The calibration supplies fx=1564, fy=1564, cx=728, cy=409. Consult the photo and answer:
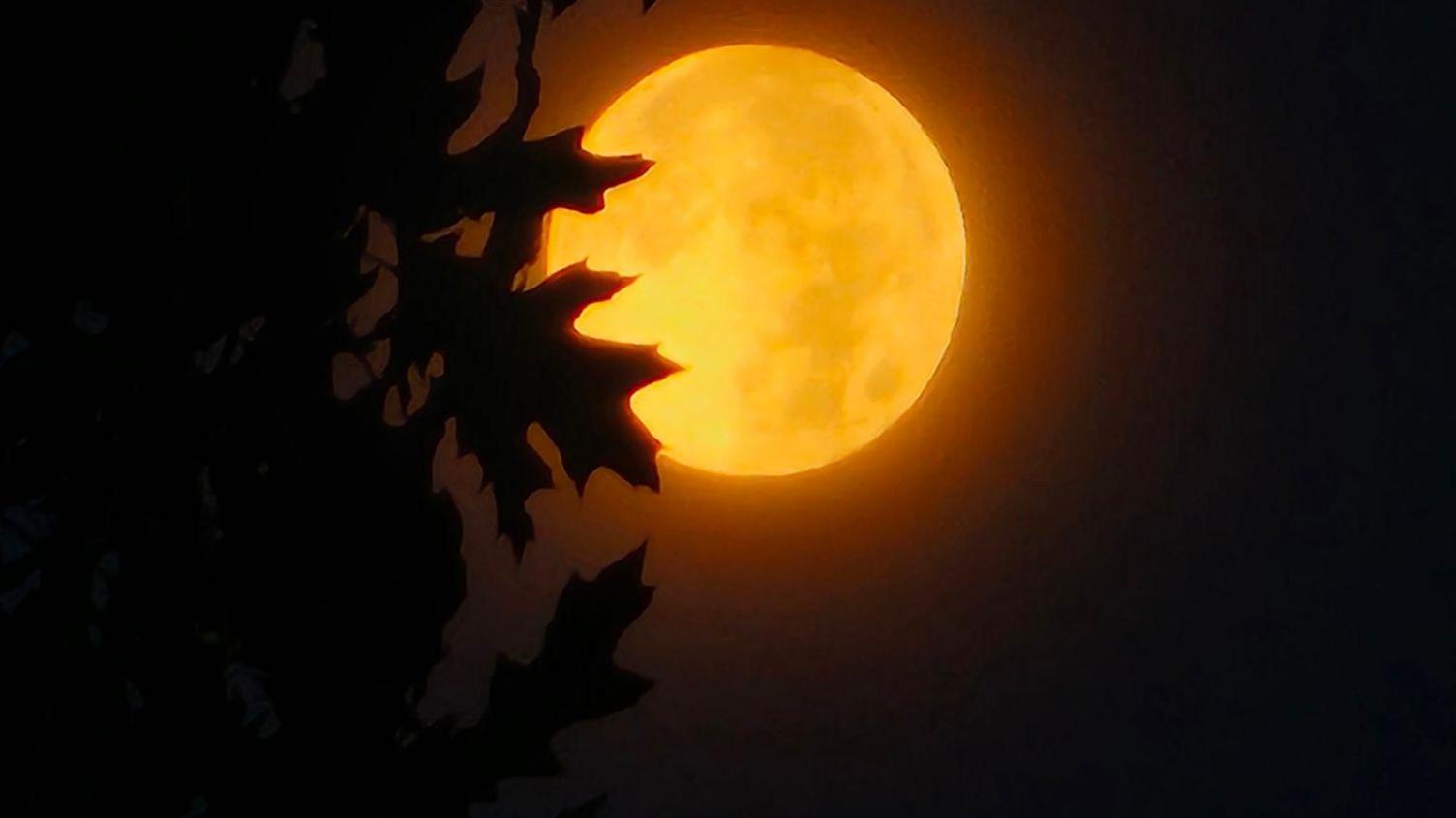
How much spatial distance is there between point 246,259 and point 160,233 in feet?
0.11

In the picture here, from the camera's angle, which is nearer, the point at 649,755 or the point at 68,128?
the point at 68,128

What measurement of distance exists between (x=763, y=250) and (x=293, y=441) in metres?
0.46

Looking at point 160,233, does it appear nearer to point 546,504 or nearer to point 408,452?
point 408,452

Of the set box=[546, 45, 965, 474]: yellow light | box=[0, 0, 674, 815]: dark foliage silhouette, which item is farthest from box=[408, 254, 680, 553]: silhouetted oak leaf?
box=[546, 45, 965, 474]: yellow light

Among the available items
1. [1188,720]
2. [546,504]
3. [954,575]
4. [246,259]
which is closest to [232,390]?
[246,259]

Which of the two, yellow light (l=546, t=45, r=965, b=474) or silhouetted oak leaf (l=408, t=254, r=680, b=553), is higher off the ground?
yellow light (l=546, t=45, r=965, b=474)

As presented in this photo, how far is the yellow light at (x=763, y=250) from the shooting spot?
1022 mm

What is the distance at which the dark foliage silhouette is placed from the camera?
63cm

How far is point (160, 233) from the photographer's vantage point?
2.08 ft

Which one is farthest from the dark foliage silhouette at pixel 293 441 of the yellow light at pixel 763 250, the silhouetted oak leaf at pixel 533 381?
the yellow light at pixel 763 250

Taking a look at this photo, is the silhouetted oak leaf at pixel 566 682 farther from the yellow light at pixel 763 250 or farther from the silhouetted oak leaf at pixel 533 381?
the yellow light at pixel 763 250

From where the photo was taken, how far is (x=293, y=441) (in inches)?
24.7

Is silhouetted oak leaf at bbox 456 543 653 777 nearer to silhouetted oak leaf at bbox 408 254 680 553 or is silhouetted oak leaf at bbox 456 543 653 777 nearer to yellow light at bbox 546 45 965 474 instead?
silhouetted oak leaf at bbox 408 254 680 553

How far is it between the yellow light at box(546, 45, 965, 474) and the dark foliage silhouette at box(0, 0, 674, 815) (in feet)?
1.16
